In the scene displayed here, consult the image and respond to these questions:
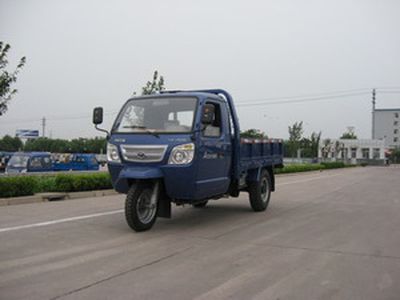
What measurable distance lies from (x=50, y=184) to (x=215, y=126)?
22.0 feet

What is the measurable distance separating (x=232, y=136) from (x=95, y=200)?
5.25m

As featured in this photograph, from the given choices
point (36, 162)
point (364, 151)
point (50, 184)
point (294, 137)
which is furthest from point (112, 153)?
point (364, 151)

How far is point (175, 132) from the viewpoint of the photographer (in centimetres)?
822

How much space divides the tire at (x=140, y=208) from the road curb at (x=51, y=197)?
495 centimetres

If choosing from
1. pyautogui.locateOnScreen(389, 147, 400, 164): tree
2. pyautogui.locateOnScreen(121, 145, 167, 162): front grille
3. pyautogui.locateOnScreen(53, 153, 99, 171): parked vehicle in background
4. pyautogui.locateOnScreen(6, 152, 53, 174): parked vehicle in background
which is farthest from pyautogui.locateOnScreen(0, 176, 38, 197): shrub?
pyautogui.locateOnScreen(389, 147, 400, 164): tree

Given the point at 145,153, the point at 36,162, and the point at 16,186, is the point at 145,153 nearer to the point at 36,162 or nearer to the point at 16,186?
the point at 16,186

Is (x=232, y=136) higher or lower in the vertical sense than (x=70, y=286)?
higher

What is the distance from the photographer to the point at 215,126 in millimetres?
9148

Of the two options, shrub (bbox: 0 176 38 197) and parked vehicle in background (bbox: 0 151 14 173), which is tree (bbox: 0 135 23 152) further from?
shrub (bbox: 0 176 38 197)

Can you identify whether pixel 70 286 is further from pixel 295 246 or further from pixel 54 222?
pixel 54 222

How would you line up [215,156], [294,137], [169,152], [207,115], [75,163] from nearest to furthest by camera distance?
[169,152] → [207,115] → [215,156] → [75,163] → [294,137]

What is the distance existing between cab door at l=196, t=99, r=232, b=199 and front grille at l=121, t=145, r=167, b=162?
68 cm

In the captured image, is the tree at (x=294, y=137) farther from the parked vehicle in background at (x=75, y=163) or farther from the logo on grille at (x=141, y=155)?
the logo on grille at (x=141, y=155)

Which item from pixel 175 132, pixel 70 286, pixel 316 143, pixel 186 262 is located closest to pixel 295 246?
pixel 186 262
